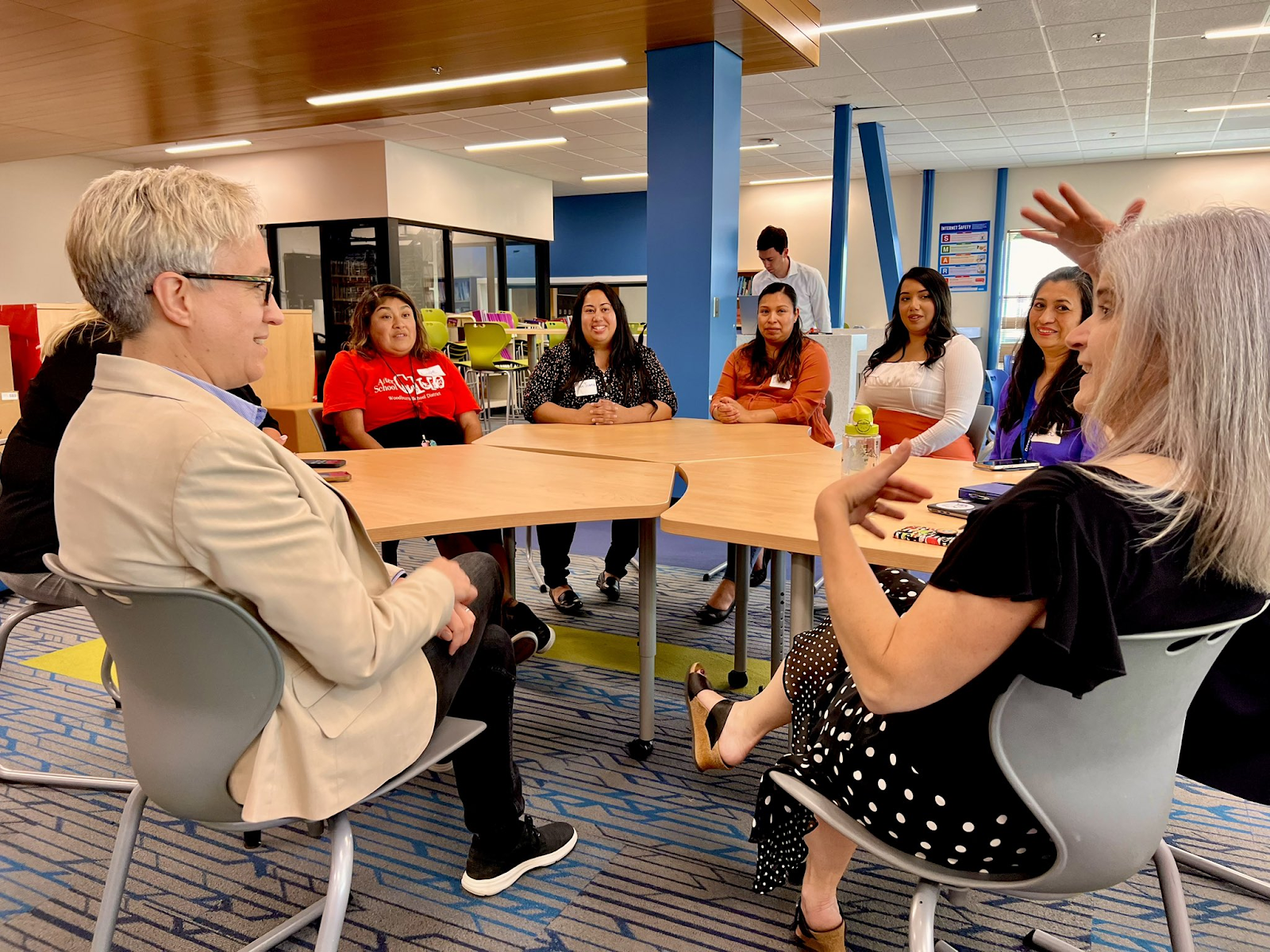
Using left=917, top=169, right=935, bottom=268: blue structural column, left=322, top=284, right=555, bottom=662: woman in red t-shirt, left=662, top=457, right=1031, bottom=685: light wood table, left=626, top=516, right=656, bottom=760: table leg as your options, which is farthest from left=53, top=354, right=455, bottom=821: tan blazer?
left=917, top=169, right=935, bottom=268: blue structural column

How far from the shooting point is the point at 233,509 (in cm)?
103

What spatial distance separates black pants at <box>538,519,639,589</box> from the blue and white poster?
9906mm

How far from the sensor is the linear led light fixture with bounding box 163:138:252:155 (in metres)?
9.40

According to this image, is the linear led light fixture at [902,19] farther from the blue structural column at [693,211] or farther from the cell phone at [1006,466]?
the cell phone at [1006,466]

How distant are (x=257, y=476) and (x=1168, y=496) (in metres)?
1.03

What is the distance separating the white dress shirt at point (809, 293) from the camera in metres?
6.21

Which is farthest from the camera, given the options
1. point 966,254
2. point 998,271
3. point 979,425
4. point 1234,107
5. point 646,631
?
point 998,271

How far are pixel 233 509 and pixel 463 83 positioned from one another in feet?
20.1

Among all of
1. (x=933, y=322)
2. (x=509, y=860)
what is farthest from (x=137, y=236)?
(x=933, y=322)

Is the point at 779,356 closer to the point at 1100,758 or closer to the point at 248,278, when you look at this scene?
the point at 248,278

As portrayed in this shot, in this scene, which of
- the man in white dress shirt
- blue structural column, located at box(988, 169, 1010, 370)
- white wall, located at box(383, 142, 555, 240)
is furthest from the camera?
blue structural column, located at box(988, 169, 1010, 370)

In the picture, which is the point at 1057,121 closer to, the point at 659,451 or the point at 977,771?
the point at 659,451

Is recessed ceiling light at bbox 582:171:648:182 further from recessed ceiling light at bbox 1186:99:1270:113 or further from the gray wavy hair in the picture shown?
the gray wavy hair

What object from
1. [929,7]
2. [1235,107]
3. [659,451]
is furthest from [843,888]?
[1235,107]
